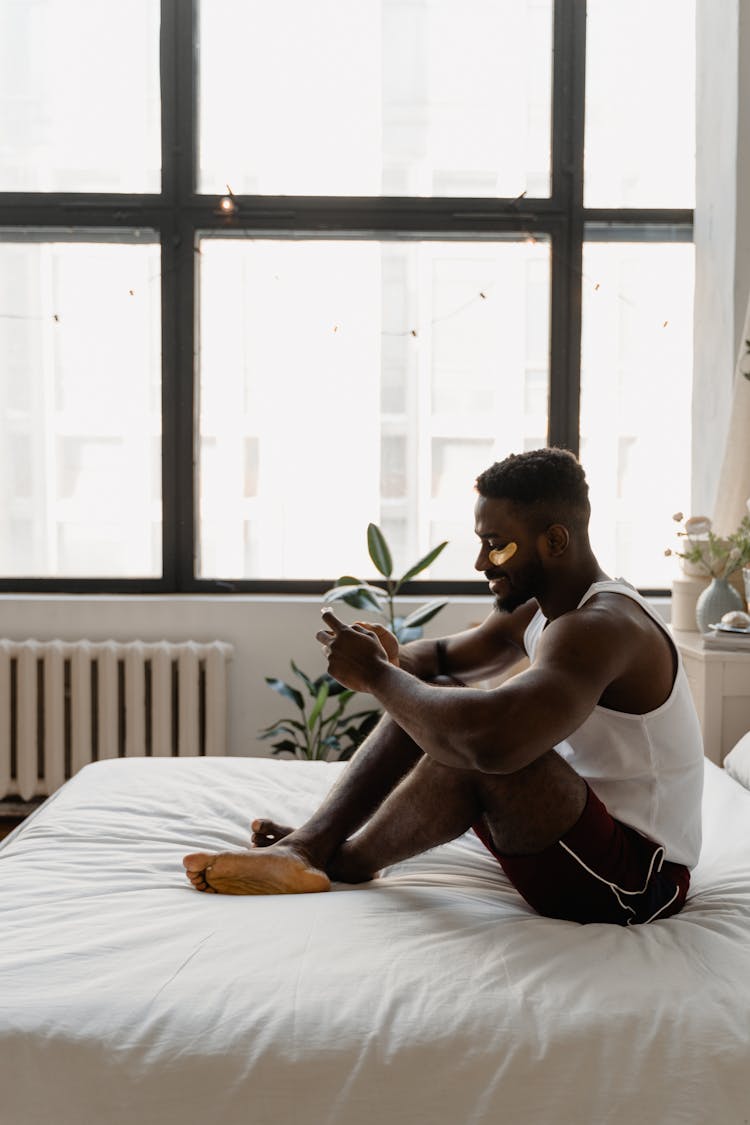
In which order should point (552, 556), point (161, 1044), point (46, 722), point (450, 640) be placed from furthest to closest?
point (46, 722)
point (450, 640)
point (552, 556)
point (161, 1044)

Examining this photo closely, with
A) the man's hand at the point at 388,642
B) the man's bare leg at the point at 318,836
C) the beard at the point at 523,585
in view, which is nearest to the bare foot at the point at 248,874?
the man's bare leg at the point at 318,836

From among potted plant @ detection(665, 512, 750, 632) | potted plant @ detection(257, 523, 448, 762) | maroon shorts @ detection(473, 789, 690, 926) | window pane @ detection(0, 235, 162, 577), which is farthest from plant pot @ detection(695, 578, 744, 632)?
window pane @ detection(0, 235, 162, 577)

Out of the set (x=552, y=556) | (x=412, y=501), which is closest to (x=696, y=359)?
(x=412, y=501)

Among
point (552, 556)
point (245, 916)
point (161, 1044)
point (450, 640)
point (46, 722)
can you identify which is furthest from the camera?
point (46, 722)

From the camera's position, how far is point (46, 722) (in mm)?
3623

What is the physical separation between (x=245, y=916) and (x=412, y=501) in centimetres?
249

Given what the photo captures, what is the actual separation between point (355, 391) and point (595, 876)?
8.41 feet

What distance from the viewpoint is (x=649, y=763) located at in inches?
64.6

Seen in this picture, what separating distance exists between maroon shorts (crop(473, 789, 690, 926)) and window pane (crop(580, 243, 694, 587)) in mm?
2364

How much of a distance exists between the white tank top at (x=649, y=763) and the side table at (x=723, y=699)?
1048mm


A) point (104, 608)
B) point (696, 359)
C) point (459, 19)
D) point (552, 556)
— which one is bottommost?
point (104, 608)

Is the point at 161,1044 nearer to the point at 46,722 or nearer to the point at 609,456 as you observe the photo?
the point at 46,722

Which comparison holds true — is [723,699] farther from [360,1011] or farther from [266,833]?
[360,1011]

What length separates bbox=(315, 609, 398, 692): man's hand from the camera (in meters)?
1.70
